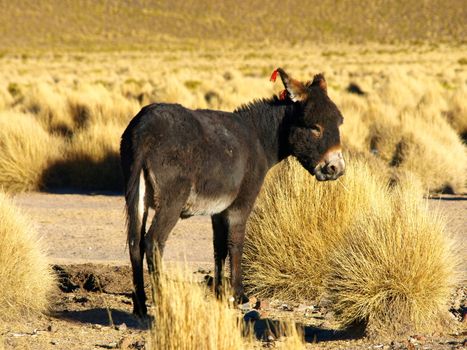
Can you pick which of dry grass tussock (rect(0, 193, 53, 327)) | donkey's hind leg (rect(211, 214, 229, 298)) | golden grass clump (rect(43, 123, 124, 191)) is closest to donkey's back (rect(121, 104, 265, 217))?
donkey's hind leg (rect(211, 214, 229, 298))

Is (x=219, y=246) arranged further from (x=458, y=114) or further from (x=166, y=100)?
(x=166, y=100)

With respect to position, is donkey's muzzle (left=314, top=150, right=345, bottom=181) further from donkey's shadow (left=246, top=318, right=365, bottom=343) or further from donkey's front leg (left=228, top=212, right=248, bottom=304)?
donkey's shadow (left=246, top=318, right=365, bottom=343)

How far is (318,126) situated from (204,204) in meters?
1.21

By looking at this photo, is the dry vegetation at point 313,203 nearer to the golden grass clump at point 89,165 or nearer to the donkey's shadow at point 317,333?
the golden grass clump at point 89,165

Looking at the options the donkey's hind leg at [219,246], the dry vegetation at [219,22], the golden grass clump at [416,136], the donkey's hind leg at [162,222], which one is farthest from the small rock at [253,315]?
the dry vegetation at [219,22]

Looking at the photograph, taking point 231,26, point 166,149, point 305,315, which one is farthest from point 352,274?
point 231,26

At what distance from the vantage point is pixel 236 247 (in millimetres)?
8523

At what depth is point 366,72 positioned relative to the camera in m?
49.2

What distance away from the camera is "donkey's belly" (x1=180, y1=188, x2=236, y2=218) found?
7957 millimetres

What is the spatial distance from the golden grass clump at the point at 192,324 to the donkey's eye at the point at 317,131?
277 centimetres

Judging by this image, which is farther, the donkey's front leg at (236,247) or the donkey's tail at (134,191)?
the donkey's front leg at (236,247)

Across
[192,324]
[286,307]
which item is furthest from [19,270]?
[192,324]

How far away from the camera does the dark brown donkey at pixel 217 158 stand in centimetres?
773

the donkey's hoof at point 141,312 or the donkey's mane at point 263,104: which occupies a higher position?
the donkey's mane at point 263,104
